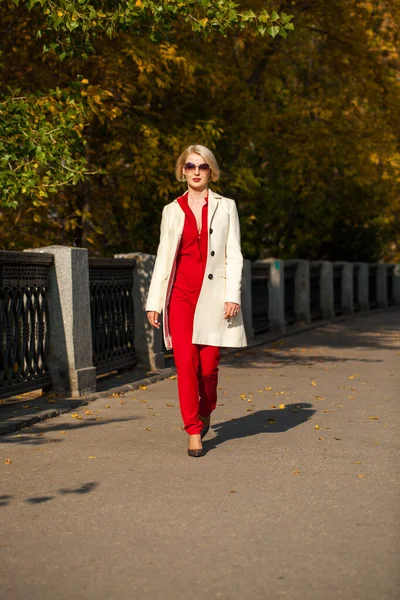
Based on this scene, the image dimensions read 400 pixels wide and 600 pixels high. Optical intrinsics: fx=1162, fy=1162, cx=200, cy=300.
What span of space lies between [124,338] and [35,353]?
278 centimetres

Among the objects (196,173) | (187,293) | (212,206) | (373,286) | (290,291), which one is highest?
(196,173)

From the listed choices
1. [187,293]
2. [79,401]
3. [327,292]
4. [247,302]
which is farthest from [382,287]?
[187,293]

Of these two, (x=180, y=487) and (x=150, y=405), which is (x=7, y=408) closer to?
(x=150, y=405)

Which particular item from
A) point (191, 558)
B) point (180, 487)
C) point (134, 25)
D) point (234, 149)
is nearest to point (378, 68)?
point (234, 149)

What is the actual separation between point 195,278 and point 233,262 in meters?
0.28

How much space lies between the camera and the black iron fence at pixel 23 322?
10.3 metres

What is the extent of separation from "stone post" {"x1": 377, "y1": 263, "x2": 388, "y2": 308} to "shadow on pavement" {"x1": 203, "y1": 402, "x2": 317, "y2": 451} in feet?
84.4

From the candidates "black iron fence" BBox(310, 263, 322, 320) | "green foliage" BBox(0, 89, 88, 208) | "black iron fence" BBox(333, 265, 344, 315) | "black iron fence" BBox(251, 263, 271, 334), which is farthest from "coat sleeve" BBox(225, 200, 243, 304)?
"black iron fence" BBox(333, 265, 344, 315)

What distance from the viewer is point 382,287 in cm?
3625

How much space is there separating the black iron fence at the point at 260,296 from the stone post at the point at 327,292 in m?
5.45

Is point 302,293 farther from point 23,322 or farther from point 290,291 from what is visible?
point 23,322

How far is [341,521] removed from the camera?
5762 mm

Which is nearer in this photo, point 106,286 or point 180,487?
point 180,487

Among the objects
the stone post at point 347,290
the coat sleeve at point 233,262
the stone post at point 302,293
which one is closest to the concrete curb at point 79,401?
the coat sleeve at point 233,262
